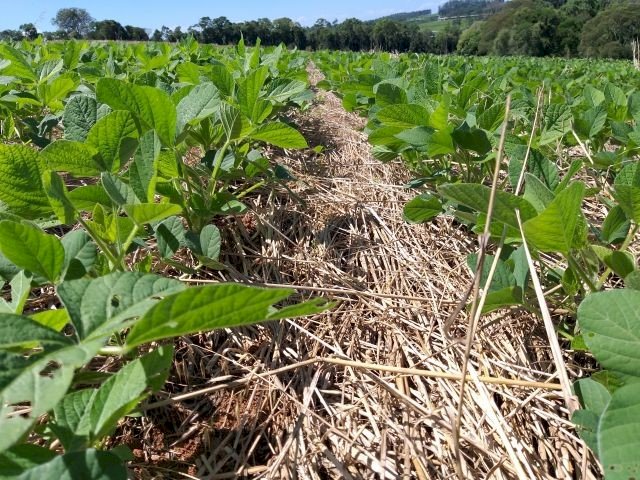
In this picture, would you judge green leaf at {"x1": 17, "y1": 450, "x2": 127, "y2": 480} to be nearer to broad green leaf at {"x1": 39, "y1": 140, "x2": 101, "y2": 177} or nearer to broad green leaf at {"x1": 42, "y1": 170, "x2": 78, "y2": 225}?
broad green leaf at {"x1": 42, "y1": 170, "x2": 78, "y2": 225}

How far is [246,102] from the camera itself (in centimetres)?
127

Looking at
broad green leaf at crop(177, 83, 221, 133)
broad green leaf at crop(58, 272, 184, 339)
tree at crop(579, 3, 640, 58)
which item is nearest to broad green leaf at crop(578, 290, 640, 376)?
broad green leaf at crop(58, 272, 184, 339)

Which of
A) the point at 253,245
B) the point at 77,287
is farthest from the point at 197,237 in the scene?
the point at 77,287

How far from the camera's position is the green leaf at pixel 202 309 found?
495 mm

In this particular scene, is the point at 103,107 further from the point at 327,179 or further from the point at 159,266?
the point at 327,179

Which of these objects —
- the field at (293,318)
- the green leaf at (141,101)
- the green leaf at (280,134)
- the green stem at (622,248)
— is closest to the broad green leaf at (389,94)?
the field at (293,318)

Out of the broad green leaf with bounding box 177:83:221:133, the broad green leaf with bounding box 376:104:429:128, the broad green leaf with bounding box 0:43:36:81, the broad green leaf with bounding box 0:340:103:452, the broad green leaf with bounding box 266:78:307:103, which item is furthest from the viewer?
the broad green leaf with bounding box 0:43:36:81

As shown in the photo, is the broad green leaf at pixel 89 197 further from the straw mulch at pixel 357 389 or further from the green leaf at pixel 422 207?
the green leaf at pixel 422 207

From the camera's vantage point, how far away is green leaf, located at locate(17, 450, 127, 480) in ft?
1.60

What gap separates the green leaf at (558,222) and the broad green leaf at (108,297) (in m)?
0.50

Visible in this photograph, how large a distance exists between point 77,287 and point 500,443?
0.64 m

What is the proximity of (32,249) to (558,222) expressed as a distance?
72 centimetres

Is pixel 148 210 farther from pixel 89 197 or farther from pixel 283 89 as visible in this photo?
pixel 283 89

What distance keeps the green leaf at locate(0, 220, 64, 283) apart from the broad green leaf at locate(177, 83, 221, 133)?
0.51 m
